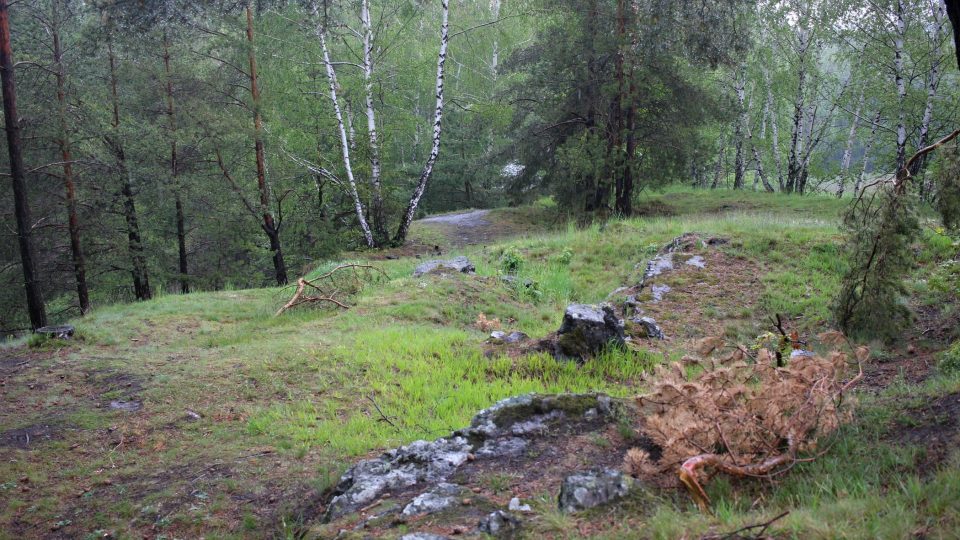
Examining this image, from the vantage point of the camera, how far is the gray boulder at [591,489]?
9.87 ft

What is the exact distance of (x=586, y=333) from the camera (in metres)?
6.59

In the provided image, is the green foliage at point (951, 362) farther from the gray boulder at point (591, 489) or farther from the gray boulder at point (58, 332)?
the gray boulder at point (58, 332)

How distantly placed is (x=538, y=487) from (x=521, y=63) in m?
19.1

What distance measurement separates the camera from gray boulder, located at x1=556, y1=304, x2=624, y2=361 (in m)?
6.55

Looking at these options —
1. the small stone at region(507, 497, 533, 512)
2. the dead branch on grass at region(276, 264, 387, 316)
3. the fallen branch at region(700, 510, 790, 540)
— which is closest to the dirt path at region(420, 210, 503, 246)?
the dead branch on grass at region(276, 264, 387, 316)

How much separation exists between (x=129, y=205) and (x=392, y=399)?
17.2 meters

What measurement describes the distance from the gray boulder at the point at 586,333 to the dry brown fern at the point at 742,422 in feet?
9.73

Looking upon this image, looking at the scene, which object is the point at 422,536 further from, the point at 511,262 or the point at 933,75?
the point at 933,75

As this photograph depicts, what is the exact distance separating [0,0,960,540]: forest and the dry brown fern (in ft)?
0.06

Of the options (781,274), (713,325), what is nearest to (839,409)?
(713,325)

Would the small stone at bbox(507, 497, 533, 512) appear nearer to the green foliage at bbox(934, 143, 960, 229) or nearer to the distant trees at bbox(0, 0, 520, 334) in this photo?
the green foliage at bbox(934, 143, 960, 229)

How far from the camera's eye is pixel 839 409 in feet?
11.4

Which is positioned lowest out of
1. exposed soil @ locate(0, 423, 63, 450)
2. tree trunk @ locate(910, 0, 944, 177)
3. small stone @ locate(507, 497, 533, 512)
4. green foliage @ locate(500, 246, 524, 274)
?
exposed soil @ locate(0, 423, 63, 450)

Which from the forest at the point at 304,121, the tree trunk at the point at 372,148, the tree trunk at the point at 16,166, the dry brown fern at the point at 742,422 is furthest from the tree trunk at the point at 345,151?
the dry brown fern at the point at 742,422
